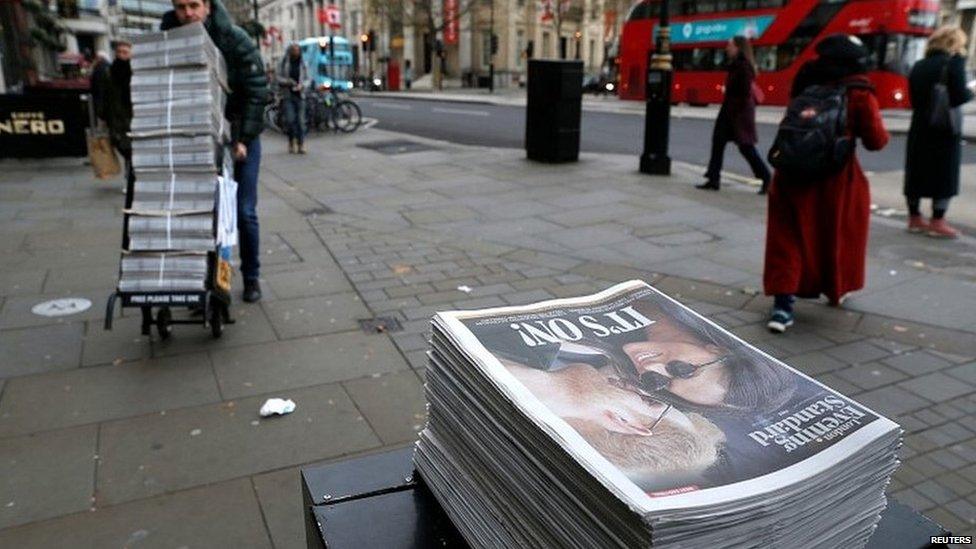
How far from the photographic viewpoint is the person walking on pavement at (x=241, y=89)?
4043mm

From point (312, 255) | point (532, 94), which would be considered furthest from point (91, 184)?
point (532, 94)

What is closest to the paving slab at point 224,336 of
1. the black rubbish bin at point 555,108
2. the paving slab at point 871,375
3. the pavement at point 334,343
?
the pavement at point 334,343

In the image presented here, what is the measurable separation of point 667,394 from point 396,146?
13.2 m

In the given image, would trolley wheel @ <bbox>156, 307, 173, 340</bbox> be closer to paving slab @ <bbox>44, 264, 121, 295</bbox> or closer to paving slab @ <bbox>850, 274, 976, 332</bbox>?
paving slab @ <bbox>44, 264, 121, 295</bbox>

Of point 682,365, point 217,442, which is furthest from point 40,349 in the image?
point 682,365

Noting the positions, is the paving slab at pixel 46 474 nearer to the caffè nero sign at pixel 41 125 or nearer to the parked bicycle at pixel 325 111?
the caffè nero sign at pixel 41 125

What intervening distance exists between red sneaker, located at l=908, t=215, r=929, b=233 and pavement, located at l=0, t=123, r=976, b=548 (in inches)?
9.7

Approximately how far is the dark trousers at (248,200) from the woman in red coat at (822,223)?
10.4ft

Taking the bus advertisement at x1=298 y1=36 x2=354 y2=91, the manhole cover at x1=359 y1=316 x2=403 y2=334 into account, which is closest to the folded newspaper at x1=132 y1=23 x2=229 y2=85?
the manhole cover at x1=359 y1=316 x2=403 y2=334

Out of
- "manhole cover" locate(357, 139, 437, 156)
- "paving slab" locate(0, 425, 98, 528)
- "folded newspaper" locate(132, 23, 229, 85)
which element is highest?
"folded newspaper" locate(132, 23, 229, 85)

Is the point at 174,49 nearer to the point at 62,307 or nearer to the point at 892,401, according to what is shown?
the point at 62,307

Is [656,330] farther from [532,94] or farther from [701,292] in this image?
[532,94]

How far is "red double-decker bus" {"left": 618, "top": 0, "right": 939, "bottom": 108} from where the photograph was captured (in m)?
20.3

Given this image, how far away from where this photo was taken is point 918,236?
6926 mm
